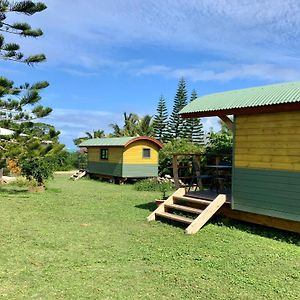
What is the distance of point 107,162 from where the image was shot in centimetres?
2072

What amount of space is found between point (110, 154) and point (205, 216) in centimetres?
1335

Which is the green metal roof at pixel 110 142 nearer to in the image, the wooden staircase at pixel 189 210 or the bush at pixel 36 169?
the bush at pixel 36 169

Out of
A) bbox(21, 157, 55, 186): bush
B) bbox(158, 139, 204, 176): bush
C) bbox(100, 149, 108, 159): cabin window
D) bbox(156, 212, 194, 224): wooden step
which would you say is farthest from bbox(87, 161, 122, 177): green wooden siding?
bbox(156, 212, 194, 224): wooden step

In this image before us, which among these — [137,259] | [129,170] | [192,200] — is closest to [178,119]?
[129,170]

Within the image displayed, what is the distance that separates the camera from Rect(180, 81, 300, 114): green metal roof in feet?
22.9

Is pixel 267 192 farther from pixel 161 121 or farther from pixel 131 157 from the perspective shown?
pixel 161 121

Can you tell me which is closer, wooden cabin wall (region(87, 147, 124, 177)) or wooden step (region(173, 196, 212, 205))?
wooden step (region(173, 196, 212, 205))

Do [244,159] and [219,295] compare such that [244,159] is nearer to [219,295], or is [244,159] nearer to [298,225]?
[298,225]

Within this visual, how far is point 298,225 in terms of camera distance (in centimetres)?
693

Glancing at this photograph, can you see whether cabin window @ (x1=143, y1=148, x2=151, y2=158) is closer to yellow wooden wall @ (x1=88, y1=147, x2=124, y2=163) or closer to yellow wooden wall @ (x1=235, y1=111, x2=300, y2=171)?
yellow wooden wall @ (x1=88, y1=147, x2=124, y2=163)

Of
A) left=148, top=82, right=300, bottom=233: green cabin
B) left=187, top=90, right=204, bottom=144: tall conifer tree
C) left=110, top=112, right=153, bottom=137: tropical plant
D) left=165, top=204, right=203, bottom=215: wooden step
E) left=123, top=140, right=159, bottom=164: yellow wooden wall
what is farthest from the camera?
left=187, top=90, right=204, bottom=144: tall conifer tree

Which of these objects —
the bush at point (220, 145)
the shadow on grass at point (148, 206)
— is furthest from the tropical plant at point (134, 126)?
the shadow on grass at point (148, 206)

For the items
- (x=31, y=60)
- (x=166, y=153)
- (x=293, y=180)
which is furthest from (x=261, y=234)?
(x=166, y=153)

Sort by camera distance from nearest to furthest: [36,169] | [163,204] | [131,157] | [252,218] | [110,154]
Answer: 1. [252,218]
2. [163,204]
3. [36,169]
4. [131,157]
5. [110,154]
